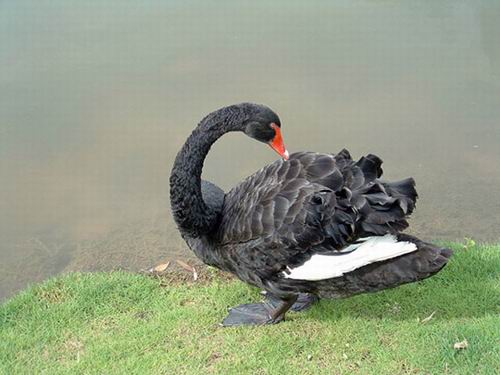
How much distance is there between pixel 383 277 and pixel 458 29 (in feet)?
15.5

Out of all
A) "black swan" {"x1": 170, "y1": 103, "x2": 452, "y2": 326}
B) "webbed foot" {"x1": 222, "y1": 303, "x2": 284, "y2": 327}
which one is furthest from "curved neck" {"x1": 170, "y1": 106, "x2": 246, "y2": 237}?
"webbed foot" {"x1": 222, "y1": 303, "x2": 284, "y2": 327}

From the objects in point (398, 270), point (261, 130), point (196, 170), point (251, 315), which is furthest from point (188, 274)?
point (398, 270)

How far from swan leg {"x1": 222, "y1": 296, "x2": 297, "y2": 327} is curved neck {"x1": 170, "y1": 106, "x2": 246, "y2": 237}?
0.47 metres

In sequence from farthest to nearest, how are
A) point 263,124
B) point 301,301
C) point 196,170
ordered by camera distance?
point 301,301 < point 196,170 < point 263,124

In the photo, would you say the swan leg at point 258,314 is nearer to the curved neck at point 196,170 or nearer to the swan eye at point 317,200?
the curved neck at point 196,170

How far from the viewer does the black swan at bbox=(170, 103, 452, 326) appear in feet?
9.32

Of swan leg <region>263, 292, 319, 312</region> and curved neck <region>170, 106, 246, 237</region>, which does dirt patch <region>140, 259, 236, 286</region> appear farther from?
curved neck <region>170, 106, 246, 237</region>

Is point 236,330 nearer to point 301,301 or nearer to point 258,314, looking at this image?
point 258,314

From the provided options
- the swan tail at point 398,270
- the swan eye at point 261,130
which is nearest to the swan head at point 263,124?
the swan eye at point 261,130

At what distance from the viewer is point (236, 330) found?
3.23 m

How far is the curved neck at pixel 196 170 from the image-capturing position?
3115 mm

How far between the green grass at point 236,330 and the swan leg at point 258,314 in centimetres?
5

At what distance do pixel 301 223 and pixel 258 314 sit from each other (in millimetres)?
738

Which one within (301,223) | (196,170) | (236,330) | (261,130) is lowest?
(236,330)
